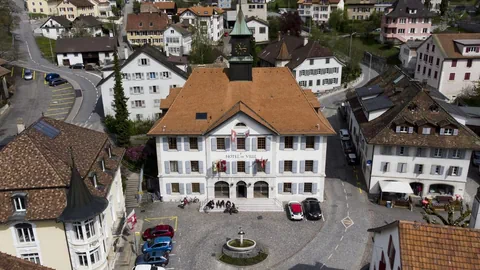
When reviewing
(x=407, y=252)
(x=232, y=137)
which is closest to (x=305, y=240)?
(x=232, y=137)

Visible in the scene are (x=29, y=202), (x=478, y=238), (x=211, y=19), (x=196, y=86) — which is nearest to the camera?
(x=478, y=238)

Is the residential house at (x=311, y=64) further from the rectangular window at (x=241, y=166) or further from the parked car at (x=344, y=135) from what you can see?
the rectangular window at (x=241, y=166)

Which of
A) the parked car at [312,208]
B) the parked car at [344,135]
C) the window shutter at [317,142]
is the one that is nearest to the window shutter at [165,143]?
the window shutter at [317,142]

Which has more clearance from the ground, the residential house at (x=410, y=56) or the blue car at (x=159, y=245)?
the residential house at (x=410, y=56)

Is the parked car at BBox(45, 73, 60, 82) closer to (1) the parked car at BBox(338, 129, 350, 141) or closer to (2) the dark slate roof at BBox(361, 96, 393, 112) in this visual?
(1) the parked car at BBox(338, 129, 350, 141)

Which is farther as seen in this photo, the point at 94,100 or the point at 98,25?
the point at 98,25

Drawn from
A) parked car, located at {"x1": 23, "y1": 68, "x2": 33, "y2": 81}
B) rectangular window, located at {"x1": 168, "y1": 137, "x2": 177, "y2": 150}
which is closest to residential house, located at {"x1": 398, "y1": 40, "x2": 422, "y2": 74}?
rectangular window, located at {"x1": 168, "y1": 137, "x2": 177, "y2": 150}

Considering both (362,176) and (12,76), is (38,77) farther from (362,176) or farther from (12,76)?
(362,176)
